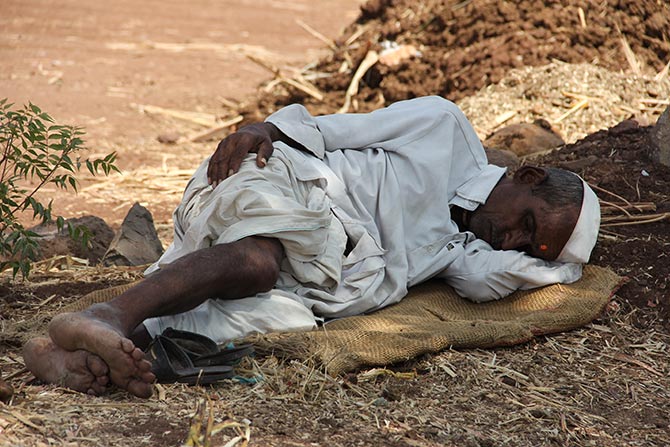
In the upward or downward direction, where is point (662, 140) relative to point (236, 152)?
downward

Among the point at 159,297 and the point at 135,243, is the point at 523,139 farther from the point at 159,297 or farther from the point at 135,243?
the point at 159,297

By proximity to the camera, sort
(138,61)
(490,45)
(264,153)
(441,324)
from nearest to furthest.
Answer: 1. (264,153)
2. (441,324)
3. (490,45)
4. (138,61)

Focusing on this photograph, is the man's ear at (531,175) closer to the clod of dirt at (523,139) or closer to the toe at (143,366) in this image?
the toe at (143,366)

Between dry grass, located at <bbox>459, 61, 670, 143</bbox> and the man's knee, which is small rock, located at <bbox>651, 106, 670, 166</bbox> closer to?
dry grass, located at <bbox>459, 61, 670, 143</bbox>

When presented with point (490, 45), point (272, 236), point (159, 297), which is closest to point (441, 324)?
point (272, 236)

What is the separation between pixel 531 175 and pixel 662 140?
1.49 metres

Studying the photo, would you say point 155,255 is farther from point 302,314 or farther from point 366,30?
point 366,30

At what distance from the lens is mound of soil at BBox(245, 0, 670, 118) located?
25.8 ft

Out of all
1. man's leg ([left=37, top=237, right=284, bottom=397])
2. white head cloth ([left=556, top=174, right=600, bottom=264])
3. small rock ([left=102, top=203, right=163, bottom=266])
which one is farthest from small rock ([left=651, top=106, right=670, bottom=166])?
small rock ([left=102, top=203, right=163, bottom=266])

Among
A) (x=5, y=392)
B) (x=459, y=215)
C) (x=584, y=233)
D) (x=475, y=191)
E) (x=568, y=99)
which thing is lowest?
(x=568, y=99)

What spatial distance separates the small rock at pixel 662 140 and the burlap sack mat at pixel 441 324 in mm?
1203

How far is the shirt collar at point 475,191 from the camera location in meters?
3.91

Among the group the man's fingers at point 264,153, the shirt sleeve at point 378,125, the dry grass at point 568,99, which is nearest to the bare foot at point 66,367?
the man's fingers at point 264,153

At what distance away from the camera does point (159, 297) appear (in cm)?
289
